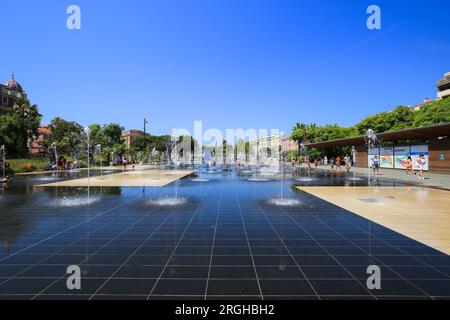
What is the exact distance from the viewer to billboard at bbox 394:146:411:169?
30.9 meters

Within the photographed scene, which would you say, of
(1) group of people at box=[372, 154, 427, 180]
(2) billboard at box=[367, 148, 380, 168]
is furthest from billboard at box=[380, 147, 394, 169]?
(1) group of people at box=[372, 154, 427, 180]

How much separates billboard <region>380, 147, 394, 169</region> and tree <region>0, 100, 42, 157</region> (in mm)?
44881

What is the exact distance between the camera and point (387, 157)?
34.5 m

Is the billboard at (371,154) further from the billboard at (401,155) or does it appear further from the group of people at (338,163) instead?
the billboard at (401,155)

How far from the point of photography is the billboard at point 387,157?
1324 inches

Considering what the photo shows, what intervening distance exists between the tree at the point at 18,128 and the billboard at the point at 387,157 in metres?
44.9

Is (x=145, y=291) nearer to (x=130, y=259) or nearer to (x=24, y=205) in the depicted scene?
(x=130, y=259)

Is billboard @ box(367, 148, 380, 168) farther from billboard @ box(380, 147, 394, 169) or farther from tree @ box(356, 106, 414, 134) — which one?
tree @ box(356, 106, 414, 134)

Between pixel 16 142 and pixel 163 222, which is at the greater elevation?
pixel 16 142

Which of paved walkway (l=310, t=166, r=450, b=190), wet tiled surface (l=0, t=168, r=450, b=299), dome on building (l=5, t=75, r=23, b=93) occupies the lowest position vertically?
wet tiled surface (l=0, t=168, r=450, b=299)

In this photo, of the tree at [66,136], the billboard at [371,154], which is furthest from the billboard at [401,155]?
the tree at [66,136]

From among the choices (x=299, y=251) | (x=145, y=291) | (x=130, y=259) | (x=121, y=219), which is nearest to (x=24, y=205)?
(x=121, y=219)
